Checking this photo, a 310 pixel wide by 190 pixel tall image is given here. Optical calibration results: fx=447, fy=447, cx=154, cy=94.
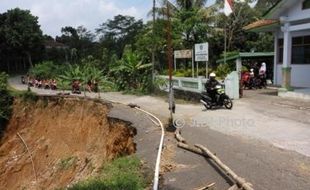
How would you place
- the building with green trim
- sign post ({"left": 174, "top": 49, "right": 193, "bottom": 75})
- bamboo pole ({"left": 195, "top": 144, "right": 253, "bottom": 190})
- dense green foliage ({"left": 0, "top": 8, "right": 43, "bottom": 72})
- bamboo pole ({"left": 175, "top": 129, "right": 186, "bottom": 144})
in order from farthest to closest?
dense green foliage ({"left": 0, "top": 8, "right": 43, "bottom": 72}) < sign post ({"left": 174, "top": 49, "right": 193, "bottom": 75}) < the building with green trim < bamboo pole ({"left": 175, "top": 129, "right": 186, "bottom": 144}) < bamboo pole ({"left": 195, "top": 144, "right": 253, "bottom": 190})

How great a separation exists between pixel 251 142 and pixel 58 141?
15369 millimetres

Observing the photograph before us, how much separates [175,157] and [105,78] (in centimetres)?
2499

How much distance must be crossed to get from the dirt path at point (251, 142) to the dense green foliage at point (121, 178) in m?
0.56

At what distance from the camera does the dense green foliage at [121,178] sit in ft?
26.5

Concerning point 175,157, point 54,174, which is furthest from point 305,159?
point 54,174

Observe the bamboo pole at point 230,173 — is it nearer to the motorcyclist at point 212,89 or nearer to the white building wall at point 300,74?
the motorcyclist at point 212,89

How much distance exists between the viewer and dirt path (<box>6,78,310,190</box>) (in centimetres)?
809

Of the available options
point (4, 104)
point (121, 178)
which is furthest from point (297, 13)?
point (4, 104)

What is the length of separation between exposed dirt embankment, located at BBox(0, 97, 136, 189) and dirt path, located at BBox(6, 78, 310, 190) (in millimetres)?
2310

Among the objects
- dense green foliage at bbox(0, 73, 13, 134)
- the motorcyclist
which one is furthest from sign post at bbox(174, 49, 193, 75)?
dense green foliage at bbox(0, 73, 13, 134)

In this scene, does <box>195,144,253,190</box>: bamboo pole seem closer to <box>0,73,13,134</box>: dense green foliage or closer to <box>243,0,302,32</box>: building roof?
<box>243,0,302,32</box>: building roof

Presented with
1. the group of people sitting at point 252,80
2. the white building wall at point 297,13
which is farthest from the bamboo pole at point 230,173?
the group of people sitting at point 252,80

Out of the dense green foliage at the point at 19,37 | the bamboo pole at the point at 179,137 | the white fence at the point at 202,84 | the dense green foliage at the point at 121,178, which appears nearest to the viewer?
the dense green foliage at the point at 121,178

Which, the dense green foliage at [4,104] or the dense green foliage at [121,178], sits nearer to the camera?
the dense green foliage at [121,178]
